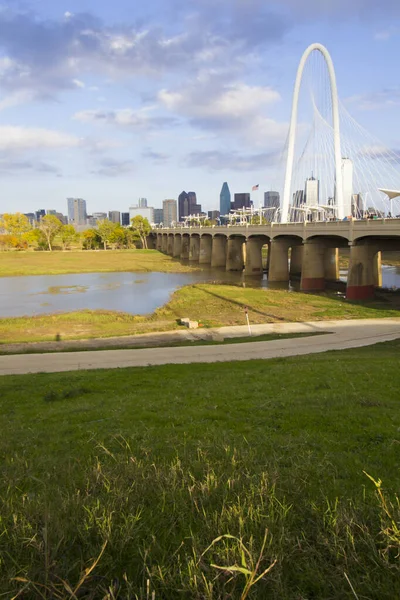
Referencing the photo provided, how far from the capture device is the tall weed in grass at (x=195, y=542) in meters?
3.12

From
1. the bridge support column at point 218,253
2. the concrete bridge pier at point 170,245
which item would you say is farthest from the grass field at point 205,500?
the concrete bridge pier at point 170,245

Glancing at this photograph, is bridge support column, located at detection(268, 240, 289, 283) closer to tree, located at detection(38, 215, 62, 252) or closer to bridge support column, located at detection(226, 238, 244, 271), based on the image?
bridge support column, located at detection(226, 238, 244, 271)

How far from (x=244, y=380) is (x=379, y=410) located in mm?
5503

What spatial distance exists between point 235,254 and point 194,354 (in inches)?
2903

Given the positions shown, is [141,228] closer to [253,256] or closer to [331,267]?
[253,256]

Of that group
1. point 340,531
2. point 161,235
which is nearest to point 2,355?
point 340,531

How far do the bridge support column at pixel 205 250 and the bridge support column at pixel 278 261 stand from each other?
4201 centimetres

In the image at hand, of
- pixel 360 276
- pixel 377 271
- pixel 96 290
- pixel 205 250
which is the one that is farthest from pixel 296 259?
pixel 96 290

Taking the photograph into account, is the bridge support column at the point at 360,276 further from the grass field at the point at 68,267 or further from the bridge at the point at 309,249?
the grass field at the point at 68,267

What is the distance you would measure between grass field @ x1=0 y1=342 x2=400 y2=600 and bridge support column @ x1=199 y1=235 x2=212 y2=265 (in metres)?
103

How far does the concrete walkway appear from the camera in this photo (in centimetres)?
1992

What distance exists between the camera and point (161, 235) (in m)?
170

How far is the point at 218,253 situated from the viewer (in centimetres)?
10350

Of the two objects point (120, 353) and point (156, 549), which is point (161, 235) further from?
point (156, 549)
